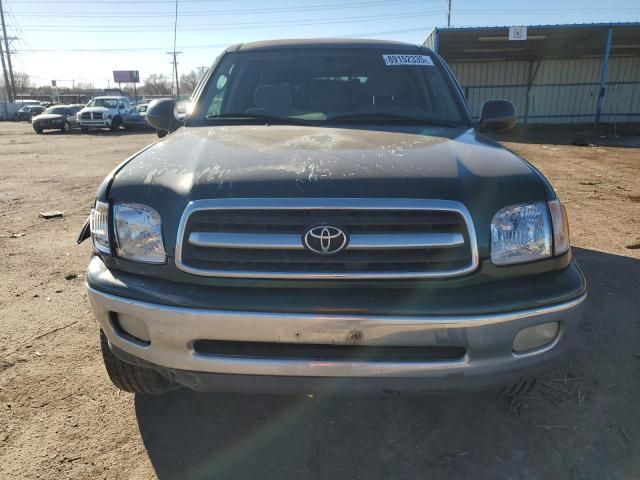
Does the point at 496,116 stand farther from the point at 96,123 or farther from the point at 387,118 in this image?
the point at 96,123

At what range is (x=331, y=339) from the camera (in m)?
1.74

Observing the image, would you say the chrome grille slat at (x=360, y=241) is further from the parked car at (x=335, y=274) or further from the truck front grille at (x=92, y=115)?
the truck front grille at (x=92, y=115)

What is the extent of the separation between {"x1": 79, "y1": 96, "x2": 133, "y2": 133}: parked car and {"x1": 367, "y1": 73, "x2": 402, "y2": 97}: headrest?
24.0 m

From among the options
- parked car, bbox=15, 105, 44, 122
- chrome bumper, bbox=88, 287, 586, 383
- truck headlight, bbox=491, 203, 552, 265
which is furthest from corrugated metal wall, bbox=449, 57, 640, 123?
parked car, bbox=15, 105, 44, 122

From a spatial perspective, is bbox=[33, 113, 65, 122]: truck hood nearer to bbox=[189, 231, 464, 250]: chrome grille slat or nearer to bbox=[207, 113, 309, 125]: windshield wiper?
bbox=[207, 113, 309, 125]: windshield wiper

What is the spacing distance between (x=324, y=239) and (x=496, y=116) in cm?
209

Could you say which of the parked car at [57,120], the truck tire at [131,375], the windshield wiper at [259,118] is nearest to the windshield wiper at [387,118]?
the windshield wiper at [259,118]

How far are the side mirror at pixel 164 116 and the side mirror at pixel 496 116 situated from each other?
6.93 ft

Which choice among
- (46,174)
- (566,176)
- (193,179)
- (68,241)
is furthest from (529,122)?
(193,179)

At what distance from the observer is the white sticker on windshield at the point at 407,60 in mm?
3311

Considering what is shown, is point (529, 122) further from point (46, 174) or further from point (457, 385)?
point (457, 385)

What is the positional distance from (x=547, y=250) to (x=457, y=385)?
26.3 inches

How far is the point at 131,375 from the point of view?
2207 mm

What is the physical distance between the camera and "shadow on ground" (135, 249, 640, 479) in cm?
206
